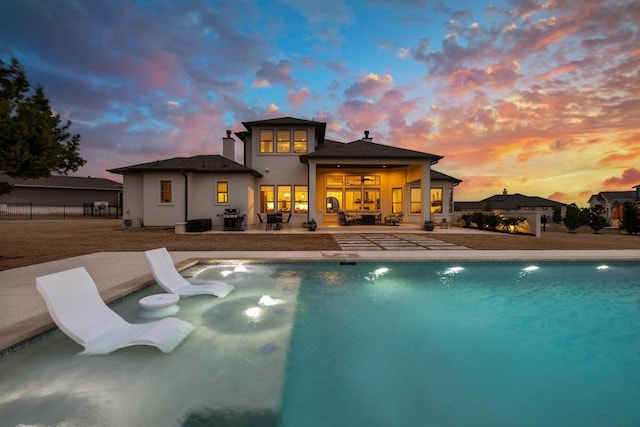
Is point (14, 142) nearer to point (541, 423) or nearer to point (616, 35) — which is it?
point (541, 423)

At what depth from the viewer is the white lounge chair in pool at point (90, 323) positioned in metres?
3.46

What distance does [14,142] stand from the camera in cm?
668

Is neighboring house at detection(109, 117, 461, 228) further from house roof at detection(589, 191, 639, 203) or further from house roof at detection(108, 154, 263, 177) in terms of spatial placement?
house roof at detection(589, 191, 639, 203)

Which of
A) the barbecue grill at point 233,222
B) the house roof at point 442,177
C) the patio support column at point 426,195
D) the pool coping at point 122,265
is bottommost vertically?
the pool coping at point 122,265

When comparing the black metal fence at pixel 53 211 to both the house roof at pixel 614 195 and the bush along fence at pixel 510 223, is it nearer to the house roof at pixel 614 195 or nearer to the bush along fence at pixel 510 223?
the bush along fence at pixel 510 223

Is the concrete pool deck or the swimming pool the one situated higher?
the concrete pool deck

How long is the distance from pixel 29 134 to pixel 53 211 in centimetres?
3653

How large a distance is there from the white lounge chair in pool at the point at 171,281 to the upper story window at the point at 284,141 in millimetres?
14370

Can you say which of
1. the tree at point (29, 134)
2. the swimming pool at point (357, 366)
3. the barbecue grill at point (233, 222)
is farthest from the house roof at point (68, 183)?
the swimming pool at point (357, 366)

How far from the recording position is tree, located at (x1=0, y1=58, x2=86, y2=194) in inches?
261

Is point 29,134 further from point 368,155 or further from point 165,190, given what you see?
point 368,155

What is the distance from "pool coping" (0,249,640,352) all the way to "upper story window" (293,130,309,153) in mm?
11244

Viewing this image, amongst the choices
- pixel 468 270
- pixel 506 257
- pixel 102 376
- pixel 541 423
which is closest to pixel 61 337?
pixel 102 376

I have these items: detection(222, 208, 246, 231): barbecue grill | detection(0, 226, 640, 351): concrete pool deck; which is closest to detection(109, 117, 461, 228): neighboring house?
detection(222, 208, 246, 231): barbecue grill
